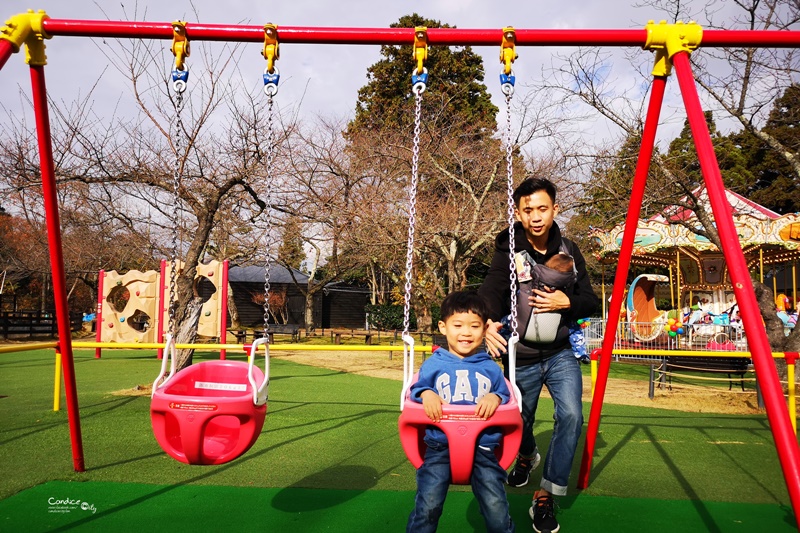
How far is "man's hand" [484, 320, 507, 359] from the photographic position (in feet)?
8.93

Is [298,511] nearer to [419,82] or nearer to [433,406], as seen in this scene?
[433,406]

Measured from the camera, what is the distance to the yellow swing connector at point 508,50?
10.1 feet

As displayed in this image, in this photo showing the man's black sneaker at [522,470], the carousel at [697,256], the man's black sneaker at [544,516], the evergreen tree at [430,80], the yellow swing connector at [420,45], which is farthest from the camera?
the evergreen tree at [430,80]

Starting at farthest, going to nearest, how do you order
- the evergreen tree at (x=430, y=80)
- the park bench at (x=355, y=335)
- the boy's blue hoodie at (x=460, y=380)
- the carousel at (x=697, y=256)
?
the evergreen tree at (x=430, y=80), the park bench at (x=355, y=335), the carousel at (x=697, y=256), the boy's blue hoodie at (x=460, y=380)

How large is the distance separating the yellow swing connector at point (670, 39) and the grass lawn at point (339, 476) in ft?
8.20

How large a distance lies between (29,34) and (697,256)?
18138 millimetres

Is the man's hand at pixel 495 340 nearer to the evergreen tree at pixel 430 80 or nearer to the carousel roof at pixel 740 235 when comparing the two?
the carousel roof at pixel 740 235

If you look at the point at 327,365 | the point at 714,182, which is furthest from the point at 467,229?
the point at 714,182

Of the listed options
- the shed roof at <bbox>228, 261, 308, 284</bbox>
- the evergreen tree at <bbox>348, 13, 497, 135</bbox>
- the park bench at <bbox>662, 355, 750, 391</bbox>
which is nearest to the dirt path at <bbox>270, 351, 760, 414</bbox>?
the park bench at <bbox>662, 355, 750, 391</bbox>

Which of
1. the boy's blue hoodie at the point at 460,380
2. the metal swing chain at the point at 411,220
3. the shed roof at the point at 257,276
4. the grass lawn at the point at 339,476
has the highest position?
the shed roof at the point at 257,276

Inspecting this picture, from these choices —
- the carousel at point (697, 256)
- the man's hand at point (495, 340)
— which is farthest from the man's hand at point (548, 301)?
the carousel at point (697, 256)

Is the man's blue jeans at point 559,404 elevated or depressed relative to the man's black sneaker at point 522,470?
elevated

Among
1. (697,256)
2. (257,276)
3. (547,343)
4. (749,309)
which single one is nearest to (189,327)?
(547,343)

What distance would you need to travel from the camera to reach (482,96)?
2333 cm
